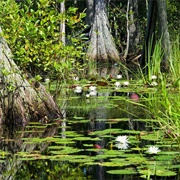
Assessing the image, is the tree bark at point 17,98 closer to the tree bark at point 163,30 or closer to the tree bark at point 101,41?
the tree bark at point 163,30

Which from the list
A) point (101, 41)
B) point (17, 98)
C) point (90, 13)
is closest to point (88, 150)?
point (17, 98)

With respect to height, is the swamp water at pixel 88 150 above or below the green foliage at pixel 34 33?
below

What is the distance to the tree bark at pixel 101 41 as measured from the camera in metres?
22.8

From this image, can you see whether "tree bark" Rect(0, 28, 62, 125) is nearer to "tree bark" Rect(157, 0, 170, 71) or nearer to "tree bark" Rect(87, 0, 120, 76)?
"tree bark" Rect(157, 0, 170, 71)

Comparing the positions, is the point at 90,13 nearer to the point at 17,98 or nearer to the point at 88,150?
the point at 17,98

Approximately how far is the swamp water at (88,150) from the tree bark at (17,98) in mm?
195

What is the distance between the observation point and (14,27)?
788 cm

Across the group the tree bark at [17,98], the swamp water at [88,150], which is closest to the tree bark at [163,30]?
the swamp water at [88,150]

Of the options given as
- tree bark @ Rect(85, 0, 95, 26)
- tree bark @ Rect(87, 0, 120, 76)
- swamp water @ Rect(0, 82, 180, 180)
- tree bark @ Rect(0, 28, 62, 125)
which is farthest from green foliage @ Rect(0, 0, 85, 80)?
tree bark @ Rect(85, 0, 95, 26)

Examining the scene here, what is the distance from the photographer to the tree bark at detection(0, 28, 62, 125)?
7047mm

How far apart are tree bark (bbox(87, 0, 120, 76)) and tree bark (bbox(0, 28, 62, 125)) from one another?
14.9m

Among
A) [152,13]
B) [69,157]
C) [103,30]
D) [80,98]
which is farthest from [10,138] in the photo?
[103,30]

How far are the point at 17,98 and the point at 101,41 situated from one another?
15971 mm

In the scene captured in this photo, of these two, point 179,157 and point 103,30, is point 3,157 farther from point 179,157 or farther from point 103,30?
point 103,30
